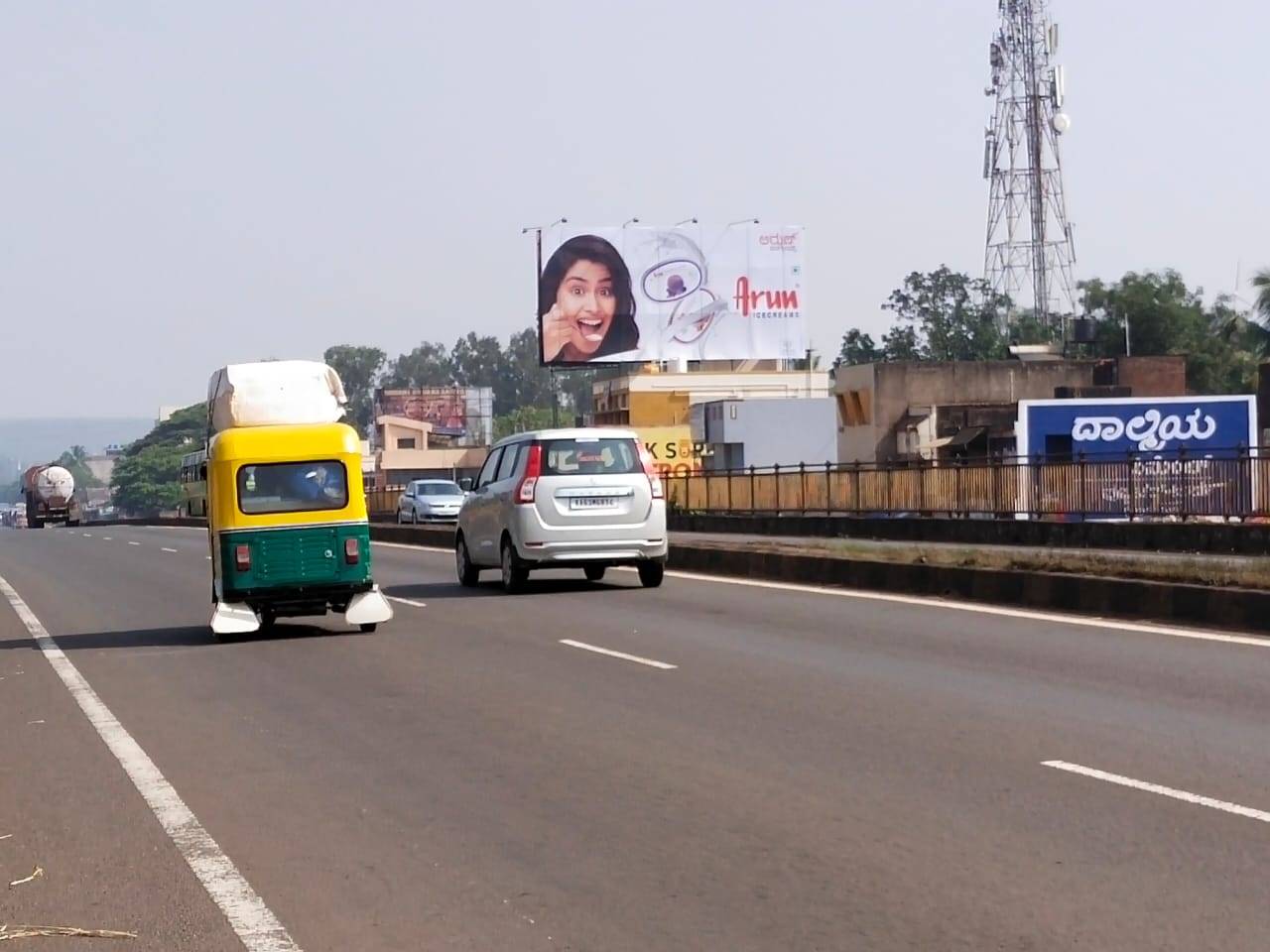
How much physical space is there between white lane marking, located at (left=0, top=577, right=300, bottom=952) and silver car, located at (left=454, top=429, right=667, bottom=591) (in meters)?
7.65

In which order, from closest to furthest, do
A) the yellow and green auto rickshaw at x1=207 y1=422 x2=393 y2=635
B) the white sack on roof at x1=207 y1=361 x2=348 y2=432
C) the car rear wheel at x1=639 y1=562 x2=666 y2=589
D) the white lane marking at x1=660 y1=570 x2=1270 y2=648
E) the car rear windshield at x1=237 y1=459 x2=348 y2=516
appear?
1. the white lane marking at x1=660 y1=570 x2=1270 y2=648
2. the yellow and green auto rickshaw at x1=207 y1=422 x2=393 y2=635
3. the car rear windshield at x1=237 y1=459 x2=348 y2=516
4. the white sack on roof at x1=207 y1=361 x2=348 y2=432
5. the car rear wheel at x1=639 y1=562 x2=666 y2=589

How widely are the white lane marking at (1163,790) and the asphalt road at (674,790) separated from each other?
39 mm

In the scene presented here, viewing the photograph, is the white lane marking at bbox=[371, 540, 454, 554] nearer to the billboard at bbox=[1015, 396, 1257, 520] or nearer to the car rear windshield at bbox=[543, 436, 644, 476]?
the billboard at bbox=[1015, 396, 1257, 520]

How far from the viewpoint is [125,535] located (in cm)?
5231

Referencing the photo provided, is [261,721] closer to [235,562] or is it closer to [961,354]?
[235,562]

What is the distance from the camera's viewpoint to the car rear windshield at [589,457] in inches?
809

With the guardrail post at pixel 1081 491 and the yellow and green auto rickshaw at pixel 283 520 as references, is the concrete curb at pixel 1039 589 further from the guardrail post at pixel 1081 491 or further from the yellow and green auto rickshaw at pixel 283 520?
the guardrail post at pixel 1081 491

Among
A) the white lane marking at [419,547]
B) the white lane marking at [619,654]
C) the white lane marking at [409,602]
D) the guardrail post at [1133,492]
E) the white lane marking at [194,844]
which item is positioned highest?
the guardrail post at [1133,492]

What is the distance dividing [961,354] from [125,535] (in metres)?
79.3

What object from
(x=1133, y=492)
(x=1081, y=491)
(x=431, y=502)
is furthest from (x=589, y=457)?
(x=431, y=502)

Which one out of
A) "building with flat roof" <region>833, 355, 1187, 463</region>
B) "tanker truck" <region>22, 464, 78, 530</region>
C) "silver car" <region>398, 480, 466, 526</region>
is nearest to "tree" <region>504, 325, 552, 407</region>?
"tanker truck" <region>22, 464, 78, 530</region>

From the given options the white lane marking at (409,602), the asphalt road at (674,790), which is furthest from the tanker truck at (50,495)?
the asphalt road at (674,790)

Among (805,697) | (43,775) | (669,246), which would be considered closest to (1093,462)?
(805,697)

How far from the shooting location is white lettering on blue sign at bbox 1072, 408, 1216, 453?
41.5 metres
